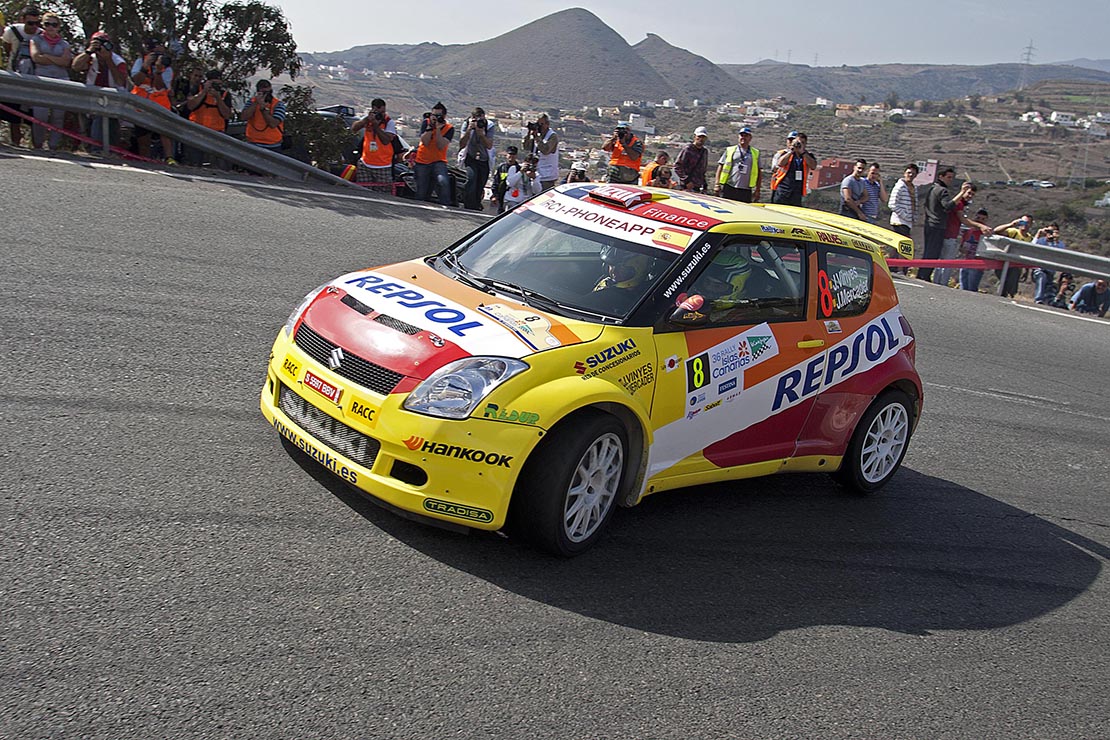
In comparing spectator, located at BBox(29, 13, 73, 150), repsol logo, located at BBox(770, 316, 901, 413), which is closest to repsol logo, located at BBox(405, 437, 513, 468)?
repsol logo, located at BBox(770, 316, 901, 413)

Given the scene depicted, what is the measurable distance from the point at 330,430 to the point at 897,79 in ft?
447

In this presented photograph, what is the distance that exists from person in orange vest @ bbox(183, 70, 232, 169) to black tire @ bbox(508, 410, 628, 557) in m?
→ 11.0

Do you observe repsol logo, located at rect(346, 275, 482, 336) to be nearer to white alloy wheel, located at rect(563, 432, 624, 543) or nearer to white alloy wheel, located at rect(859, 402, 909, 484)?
white alloy wheel, located at rect(563, 432, 624, 543)

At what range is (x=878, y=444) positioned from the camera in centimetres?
699

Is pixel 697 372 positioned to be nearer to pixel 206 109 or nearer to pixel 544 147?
pixel 206 109

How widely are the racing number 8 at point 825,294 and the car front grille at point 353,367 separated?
9.51ft

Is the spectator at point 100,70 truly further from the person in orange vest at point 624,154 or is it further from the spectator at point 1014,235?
the spectator at point 1014,235

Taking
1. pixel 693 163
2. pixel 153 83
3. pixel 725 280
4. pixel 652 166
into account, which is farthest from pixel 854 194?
pixel 725 280

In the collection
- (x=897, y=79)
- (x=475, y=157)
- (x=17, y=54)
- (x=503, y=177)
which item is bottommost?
(x=503, y=177)

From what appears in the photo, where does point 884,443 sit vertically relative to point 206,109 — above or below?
below

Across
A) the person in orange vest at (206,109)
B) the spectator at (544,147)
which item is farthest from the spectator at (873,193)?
the person in orange vest at (206,109)

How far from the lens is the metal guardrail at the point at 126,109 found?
12.6 meters

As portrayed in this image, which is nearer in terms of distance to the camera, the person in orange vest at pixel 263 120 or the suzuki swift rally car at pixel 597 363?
the suzuki swift rally car at pixel 597 363

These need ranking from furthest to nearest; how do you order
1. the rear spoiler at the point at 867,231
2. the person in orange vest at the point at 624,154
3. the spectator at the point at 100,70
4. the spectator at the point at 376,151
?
1. the person in orange vest at the point at 624,154
2. the spectator at the point at 376,151
3. the spectator at the point at 100,70
4. the rear spoiler at the point at 867,231
